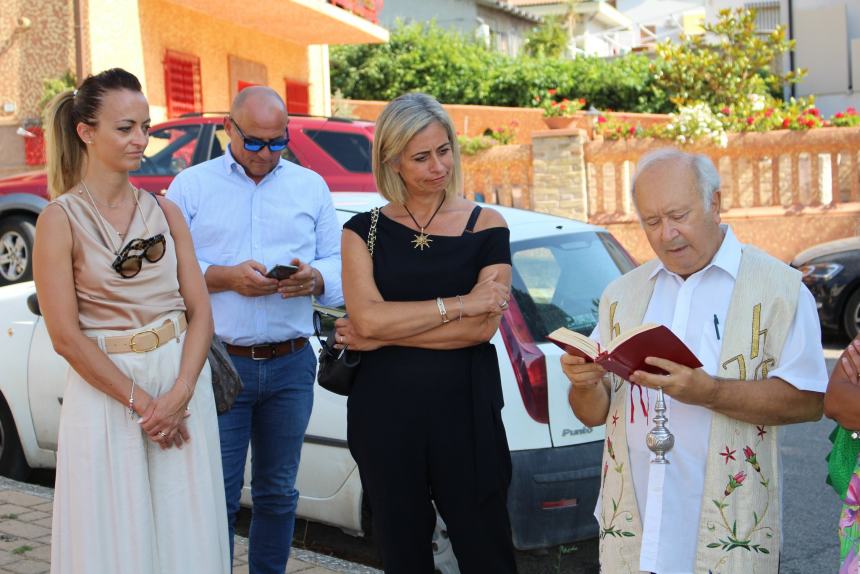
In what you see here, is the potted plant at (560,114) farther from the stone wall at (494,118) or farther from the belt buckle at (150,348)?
the belt buckle at (150,348)

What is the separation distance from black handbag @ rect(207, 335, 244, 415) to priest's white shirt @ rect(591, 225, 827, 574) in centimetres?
148

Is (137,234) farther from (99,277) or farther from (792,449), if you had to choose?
(792,449)

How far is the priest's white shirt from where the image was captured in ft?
9.23

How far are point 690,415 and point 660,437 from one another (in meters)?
0.15

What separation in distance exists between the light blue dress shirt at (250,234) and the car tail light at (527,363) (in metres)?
0.86

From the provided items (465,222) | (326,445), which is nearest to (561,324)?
(326,445)

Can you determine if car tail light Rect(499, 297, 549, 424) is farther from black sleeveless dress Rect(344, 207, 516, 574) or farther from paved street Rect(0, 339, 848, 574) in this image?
black sleeveless dress Rect(344, 207, 516, 574)

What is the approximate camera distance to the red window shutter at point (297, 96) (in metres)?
20.3

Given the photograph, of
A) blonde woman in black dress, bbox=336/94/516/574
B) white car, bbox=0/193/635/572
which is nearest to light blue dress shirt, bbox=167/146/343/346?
blonde woman in black dress, bbox=336/94/516/574

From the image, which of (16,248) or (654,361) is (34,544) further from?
(16,248)

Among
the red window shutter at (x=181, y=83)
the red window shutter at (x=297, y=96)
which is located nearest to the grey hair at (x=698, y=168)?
the red window shutter at (x=181, y=83)

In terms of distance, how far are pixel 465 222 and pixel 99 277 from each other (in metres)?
1.17

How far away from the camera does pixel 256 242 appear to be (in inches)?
165

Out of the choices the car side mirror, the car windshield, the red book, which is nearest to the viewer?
the red book
